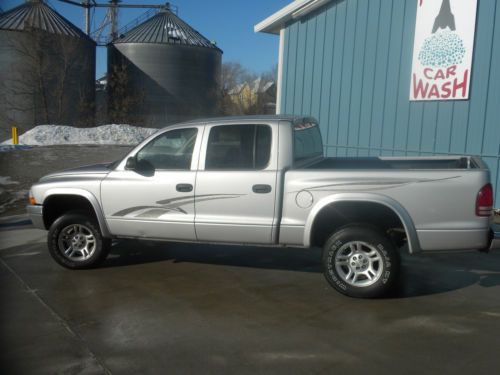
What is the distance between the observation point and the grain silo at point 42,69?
111 feet

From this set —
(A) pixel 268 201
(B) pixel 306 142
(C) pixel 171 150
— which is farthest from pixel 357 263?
(C) pixel 171 150

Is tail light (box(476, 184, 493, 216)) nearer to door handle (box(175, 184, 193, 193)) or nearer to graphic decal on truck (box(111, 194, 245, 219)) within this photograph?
graphic decal on truck (box(111, 194, 245, 219))

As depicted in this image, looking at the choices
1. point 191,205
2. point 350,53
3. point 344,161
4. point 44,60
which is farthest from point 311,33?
point 44,60

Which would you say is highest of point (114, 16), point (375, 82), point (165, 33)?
point (114, 16)

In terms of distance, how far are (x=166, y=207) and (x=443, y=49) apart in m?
6.78

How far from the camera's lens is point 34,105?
35.0m

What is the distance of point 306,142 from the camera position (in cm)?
617

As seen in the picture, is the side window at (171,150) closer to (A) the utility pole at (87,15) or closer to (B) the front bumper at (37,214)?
(B) the front bumper at (37,214)

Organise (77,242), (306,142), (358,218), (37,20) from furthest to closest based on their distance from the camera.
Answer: (37,20) < (77,242) < (306,142) < (358,218)

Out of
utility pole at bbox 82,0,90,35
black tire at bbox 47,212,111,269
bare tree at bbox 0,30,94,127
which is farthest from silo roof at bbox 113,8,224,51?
black tire at bbox 47,212,111,269

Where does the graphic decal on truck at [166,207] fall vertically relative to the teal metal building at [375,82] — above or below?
below

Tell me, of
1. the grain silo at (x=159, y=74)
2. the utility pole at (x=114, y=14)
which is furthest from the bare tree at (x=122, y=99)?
the utility pole at (x=114, y=14)

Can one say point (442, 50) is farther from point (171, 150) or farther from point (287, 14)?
point (171, 150)

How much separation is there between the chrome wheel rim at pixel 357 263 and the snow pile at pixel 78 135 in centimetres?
2278
